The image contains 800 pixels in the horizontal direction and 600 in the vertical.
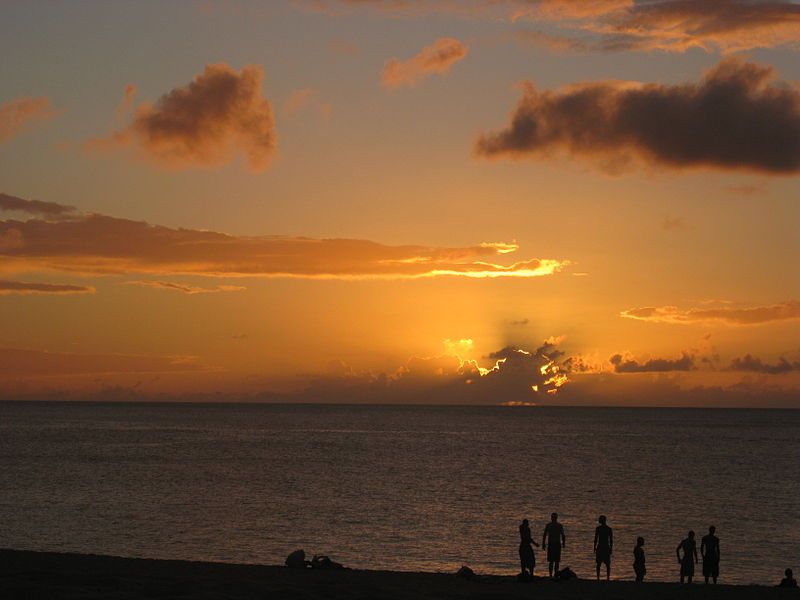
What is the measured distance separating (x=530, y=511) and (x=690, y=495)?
2077cm

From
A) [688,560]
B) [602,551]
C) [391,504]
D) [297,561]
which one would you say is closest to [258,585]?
[297,561]

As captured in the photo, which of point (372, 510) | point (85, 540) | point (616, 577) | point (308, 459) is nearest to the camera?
point (616, 577)

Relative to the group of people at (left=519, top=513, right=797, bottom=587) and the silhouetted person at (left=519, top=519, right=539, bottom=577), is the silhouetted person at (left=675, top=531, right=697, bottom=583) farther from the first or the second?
the silhouetted person at (left=519, top=519, right=539, bottom=577)

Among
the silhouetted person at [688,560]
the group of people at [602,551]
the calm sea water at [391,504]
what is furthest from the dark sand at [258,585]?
the calm sea water at [391,504]

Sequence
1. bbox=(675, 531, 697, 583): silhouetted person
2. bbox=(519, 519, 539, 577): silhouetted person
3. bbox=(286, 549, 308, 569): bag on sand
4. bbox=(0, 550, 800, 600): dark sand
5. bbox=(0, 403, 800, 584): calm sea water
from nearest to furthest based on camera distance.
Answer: bbox=(0, 550, 800, 600): dark sand, bbox=(519, 519, 539, 577): silhouetted person, bbox=(286, 549, 308, 569): bag on sand, bbox=(675, 531, 697, 583): silhouetted person, bbox=(0, 403, 800, 584): calm sea water

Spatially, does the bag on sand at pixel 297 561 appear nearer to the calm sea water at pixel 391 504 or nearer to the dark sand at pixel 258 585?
the dark sand at pixel 258 585

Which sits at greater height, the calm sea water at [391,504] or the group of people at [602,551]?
the group of people at [602,551]

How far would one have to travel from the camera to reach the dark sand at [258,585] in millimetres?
23453

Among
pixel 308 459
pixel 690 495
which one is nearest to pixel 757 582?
pixel 690 495

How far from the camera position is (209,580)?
26.2 metres

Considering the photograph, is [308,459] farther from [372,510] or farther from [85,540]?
[85,540]

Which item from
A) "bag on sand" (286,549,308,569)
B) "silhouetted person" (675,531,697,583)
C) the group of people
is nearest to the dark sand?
"bag on sand" (286,549,308,569)

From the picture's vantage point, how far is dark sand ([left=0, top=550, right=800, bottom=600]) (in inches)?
923

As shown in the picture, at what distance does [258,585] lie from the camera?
2530cm
